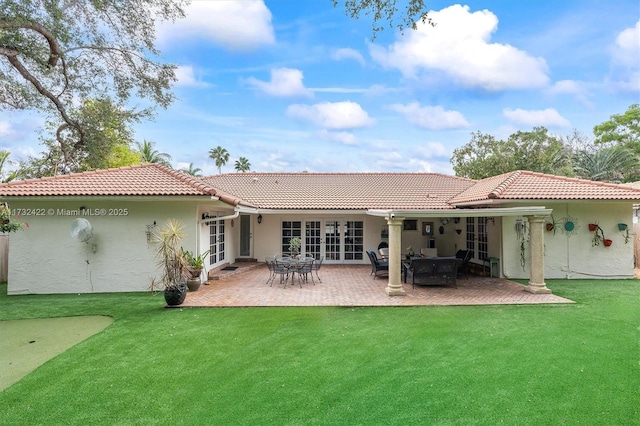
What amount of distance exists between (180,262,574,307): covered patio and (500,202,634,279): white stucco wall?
1470mm

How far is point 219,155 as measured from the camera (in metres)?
64.9

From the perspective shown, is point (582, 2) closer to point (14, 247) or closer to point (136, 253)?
point (136, 253)

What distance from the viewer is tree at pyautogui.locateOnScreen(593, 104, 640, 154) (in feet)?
114

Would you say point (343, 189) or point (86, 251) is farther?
point (343, 189)

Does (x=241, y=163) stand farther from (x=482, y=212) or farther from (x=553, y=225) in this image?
(x=482, y=212)

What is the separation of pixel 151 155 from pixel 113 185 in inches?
1204

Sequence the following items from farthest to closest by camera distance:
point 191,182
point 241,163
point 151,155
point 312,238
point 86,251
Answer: point 241,163
point 151,155
point 312,238
point 191,182
point 86,251

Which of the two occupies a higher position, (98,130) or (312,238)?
(98,130)

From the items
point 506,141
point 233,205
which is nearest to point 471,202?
point 233,205

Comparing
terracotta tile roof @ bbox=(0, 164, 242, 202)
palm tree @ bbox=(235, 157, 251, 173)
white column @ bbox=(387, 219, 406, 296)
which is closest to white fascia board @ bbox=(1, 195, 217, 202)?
terracotta tile roof @ bbox=(0, 164, 242, 202)

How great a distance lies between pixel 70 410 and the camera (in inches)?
162

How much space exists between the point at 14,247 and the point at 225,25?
31.9ft

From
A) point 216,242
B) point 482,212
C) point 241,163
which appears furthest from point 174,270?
point 241,163

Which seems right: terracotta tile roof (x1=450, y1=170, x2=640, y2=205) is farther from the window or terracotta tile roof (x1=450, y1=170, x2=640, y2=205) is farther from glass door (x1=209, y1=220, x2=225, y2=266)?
glass door (x1=209, y1=220, x2=225, y2=266)
